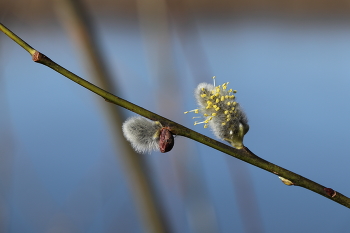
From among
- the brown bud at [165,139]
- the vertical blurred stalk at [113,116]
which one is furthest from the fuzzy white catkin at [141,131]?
the vertical blurred stalk at [113,116]

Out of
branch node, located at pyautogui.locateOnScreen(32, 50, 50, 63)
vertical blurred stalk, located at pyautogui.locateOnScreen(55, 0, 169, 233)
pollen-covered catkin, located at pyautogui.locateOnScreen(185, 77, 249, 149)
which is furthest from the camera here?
vertical blurred stalk, located at pyautogui.locateOnScreen(55, 0, 169, 233)

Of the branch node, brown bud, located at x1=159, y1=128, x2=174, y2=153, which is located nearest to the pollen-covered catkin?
brown bud, located at x1=159, y1=128, x2=174, y2=153

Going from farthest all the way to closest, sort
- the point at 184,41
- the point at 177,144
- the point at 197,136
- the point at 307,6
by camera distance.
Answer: the point at 307,6 → the point at 184,41 → the point at 177,144 → the point at 197,136

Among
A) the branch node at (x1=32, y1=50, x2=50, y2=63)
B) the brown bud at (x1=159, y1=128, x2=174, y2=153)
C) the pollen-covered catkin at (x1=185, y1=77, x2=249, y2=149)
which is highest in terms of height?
the pollen-covered catkin at (x1=185, y1=77, x2=249, y2=149)

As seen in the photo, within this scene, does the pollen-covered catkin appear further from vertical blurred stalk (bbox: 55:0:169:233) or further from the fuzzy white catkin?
vertical blurred stalk (bbox: 55:0:169:233)

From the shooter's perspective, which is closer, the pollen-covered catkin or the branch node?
the branch node

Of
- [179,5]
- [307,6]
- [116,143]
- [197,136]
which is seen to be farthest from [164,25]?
[307,6]

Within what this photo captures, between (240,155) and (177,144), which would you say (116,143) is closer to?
(177,144)

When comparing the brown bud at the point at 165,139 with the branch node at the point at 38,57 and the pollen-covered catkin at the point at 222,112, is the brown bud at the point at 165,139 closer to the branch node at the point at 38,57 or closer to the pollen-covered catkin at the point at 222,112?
the pollen-covered catkin at the point at 222,112
